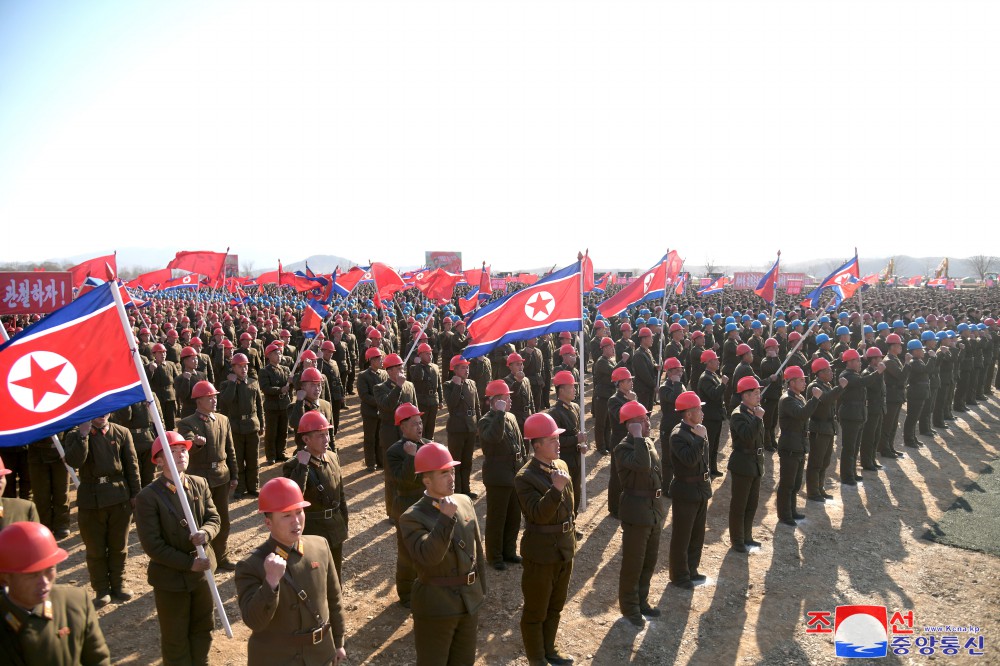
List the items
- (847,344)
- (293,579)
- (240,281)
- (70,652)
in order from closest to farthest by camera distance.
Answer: (70,652)
(293,579)
(847,344)
(240,281)

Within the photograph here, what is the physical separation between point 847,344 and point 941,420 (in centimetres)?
312

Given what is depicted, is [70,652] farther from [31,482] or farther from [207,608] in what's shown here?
[31,482]

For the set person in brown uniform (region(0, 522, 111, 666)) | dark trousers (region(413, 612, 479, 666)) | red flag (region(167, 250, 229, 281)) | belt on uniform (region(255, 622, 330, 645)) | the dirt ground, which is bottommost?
the dirt ground

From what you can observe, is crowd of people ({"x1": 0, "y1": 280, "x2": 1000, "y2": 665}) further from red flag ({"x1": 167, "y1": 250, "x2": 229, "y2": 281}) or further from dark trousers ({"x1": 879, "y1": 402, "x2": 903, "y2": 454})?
red flag ({"x1": 167, "y1": 250, "x2": 229, "y2": 281})

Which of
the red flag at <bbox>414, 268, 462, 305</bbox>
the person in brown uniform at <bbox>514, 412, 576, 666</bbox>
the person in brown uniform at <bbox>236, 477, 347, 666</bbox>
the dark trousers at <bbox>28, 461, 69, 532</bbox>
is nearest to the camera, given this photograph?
the person in brown uniform at <bbox>236, 477, 347, 666</bbox>

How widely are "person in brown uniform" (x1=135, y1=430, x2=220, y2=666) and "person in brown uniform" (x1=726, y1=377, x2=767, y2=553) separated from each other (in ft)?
21.1

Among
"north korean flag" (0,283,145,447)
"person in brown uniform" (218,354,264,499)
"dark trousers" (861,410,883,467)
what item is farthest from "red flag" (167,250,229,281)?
"dark trousers" (861,410,883,467)

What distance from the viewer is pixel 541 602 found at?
18.8ft

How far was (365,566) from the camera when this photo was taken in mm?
7965

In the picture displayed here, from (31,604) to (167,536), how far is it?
6.52 feet

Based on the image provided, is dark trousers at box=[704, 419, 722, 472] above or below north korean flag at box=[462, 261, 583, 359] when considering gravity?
below

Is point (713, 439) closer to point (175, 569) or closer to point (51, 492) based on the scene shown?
point (175, 569)

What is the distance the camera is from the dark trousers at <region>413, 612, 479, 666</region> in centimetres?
462

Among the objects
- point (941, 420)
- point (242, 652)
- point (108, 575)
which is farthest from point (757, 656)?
point (941, 420)
